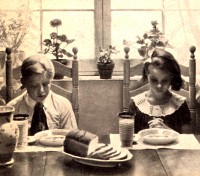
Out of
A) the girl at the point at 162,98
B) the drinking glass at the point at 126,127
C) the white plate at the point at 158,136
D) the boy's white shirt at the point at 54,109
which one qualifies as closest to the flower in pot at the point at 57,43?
the boy's white shirt at the point at 54,109

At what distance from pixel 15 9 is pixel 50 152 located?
1497 millimetres

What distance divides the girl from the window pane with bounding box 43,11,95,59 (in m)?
0.85

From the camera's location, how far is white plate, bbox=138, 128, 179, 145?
2094 mm

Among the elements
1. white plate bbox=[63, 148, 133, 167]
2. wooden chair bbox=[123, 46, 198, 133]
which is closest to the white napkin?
white plate bbox=[63, 148, 133, 167]

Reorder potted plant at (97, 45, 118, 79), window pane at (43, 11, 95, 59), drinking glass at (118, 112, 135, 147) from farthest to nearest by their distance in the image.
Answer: window pane at (43, 11, 95, 59) → potted plant at (97, 45, 118, 79) → drinking glass at (118, 112, 135, 147)

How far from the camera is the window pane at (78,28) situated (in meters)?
3.36

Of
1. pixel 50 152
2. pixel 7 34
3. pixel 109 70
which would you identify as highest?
pixel 7 34

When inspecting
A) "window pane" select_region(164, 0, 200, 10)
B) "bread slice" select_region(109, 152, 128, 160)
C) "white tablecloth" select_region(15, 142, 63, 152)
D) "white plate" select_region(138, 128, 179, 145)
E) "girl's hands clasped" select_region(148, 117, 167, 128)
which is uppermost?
"window pane" select_region(164, 0, 200, 10)

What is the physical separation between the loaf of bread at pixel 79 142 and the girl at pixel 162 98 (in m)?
0.67

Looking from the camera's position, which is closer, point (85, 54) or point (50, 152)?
point (50, 152)

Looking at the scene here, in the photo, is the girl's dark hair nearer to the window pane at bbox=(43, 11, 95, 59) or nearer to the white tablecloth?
the white tablecloth

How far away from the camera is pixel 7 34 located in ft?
10.5

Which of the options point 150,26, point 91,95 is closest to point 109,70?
point 91,95

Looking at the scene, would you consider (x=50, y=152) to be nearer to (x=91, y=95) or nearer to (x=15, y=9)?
(x=91, y=95)
